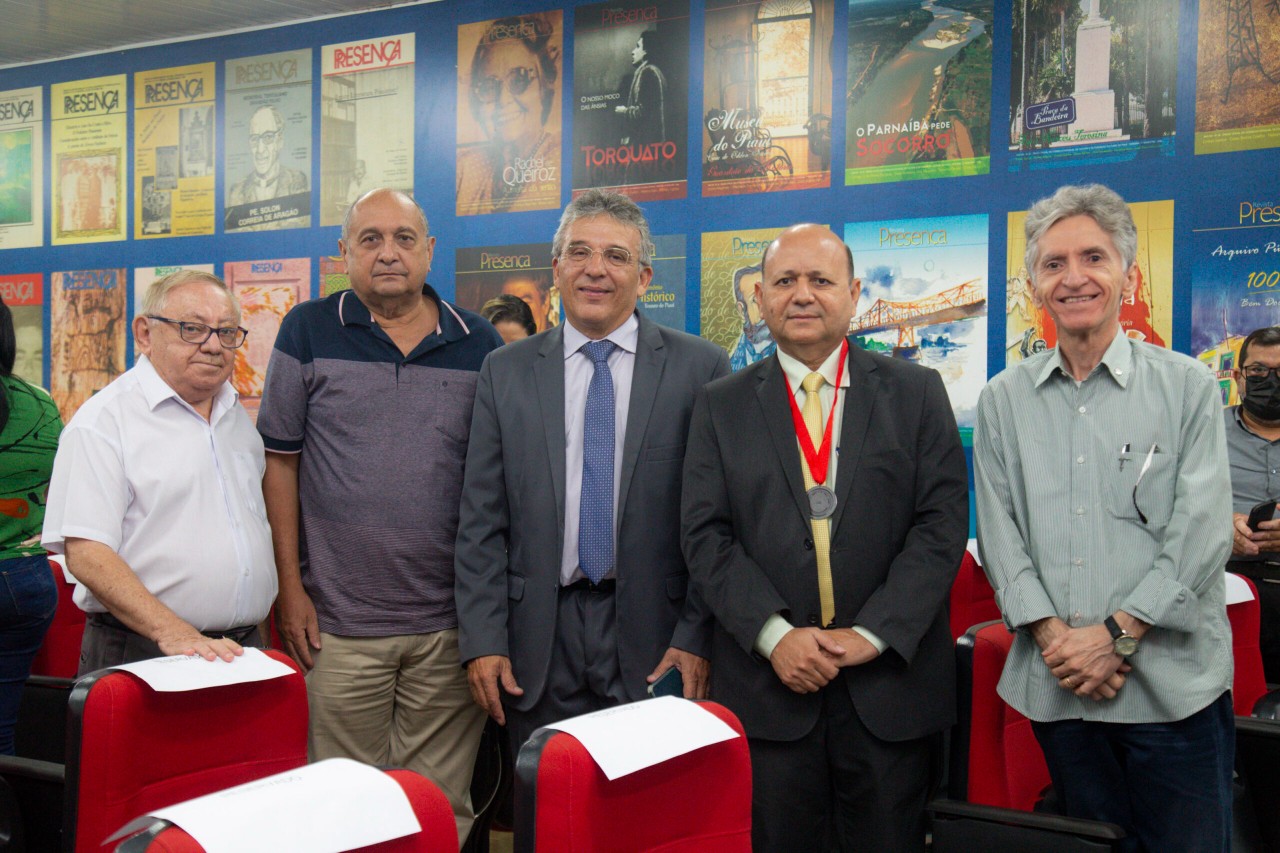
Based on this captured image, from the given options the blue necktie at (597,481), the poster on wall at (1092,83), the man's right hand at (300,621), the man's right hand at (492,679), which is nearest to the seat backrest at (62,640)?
the man's right hand at (300,621)

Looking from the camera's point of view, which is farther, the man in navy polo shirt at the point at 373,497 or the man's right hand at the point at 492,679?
the man in navy polo shirt at the point at 373,497

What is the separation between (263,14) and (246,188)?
2.72 feet

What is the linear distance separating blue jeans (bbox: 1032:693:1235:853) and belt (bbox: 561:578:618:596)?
0.91 meters

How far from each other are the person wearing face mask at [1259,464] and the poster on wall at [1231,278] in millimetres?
46

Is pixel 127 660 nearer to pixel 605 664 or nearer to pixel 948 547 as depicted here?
pixel 605 664

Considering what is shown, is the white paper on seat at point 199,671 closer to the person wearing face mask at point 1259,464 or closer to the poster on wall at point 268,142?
the person wearing face mask at point 1259,464

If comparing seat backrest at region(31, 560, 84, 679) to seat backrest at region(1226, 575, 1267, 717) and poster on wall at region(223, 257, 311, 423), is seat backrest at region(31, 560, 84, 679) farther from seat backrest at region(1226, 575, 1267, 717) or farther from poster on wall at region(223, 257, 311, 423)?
seat backrest at region(1226, 575, 1267, 717)

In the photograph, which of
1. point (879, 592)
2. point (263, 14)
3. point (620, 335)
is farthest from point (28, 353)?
point (879, 592)

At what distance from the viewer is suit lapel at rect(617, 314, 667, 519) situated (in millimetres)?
2293

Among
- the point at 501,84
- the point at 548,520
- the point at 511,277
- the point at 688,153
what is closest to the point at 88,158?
the point at 501,84

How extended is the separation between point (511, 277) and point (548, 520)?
263 centimetres

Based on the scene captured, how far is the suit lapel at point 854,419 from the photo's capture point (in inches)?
81.0

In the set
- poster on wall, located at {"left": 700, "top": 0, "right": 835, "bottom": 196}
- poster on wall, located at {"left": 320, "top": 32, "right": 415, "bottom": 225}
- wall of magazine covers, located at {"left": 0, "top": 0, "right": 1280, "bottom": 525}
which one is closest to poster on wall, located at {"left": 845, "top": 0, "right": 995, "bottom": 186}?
wall of magazine covers, located at {"left": 0, "top": 0, "right": 1280, "bottom": 525}

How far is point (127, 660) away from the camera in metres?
2.19
